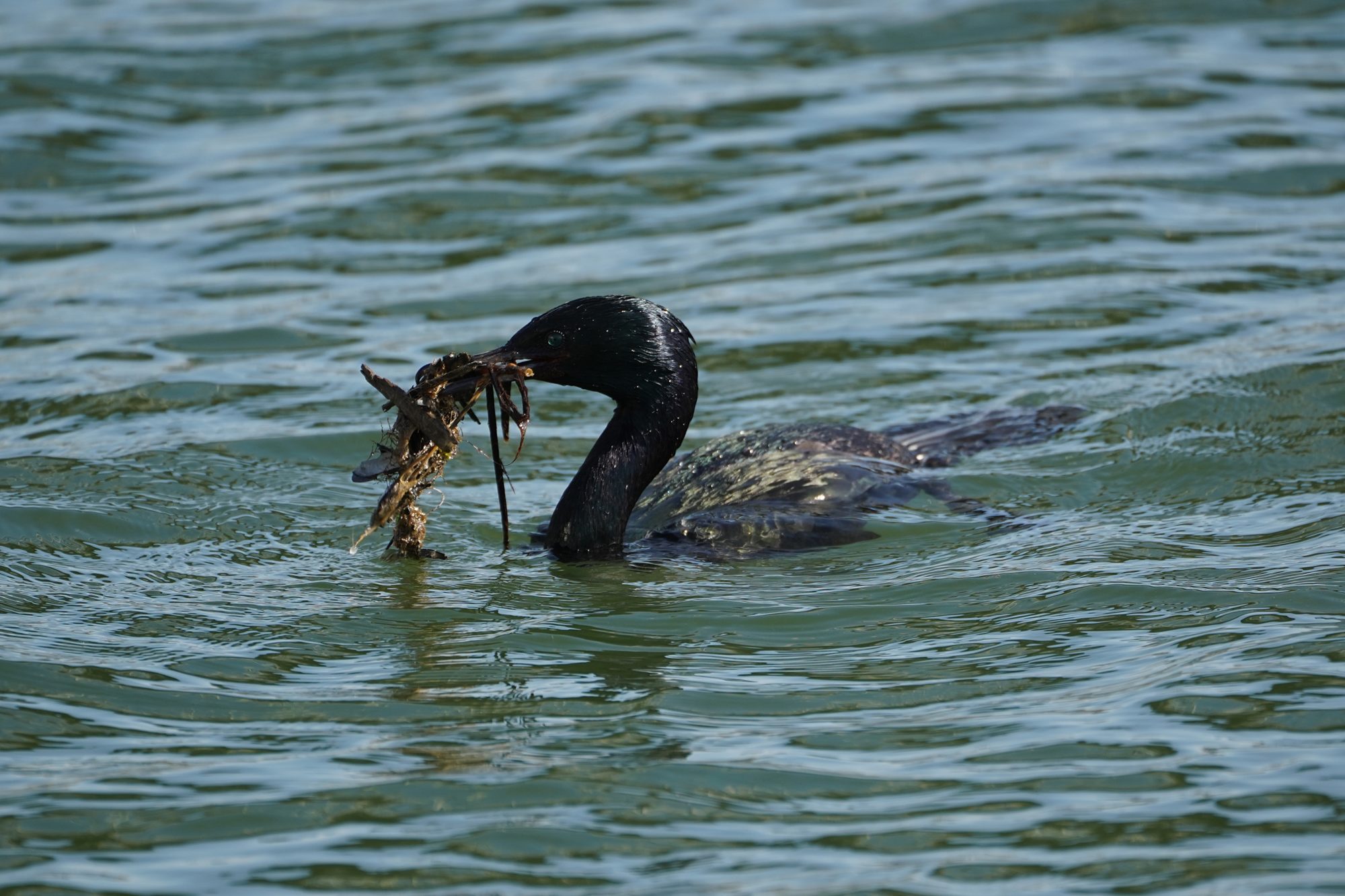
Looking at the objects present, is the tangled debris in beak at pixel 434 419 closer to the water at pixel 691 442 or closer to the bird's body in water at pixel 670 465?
the bird's body in water at pixel 670 465

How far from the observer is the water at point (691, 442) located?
4816 mm

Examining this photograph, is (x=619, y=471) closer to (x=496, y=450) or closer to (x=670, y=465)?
(x=496, y=450)

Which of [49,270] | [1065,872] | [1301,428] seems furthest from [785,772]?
[49,270]

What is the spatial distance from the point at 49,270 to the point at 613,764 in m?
8.50

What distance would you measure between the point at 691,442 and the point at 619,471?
1.91 metres

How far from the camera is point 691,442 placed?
9.09m

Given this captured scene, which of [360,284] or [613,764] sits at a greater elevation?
[360,284]

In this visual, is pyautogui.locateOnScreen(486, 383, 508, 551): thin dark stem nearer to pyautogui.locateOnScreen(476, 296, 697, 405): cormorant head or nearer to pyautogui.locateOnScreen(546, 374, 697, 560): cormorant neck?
pyautogui.locateOnScreen(476, 296, 697, 405): cormorant head

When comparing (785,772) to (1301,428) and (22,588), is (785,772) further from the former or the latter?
(1301,428)

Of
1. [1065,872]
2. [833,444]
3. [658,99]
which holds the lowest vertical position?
[1065,872]

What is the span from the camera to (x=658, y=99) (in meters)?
15.6

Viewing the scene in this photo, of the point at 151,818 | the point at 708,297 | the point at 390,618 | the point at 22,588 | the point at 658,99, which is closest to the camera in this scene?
the point at 151,818

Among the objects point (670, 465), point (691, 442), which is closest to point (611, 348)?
point (670, 465)

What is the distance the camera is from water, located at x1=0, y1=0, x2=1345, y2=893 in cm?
482
